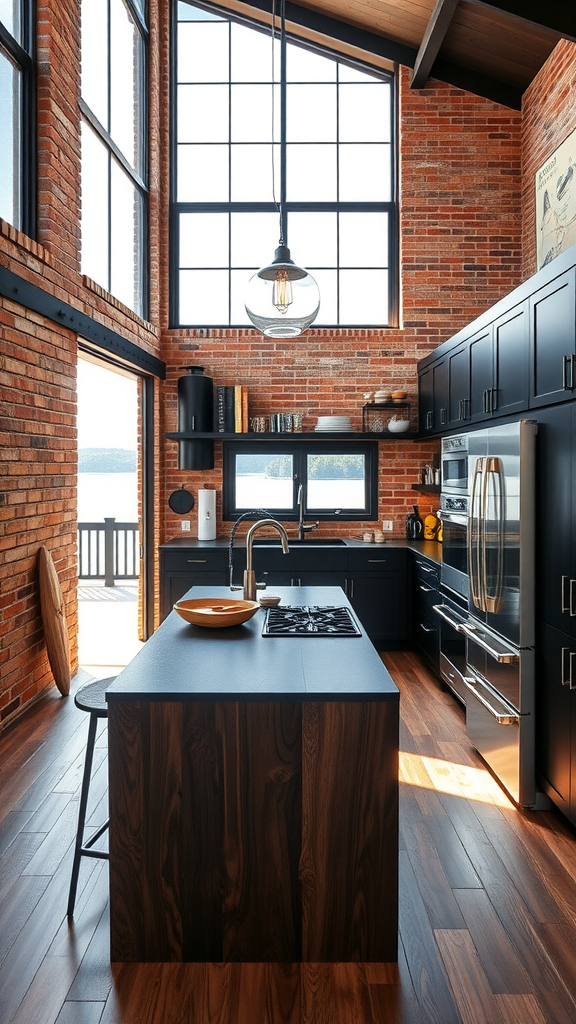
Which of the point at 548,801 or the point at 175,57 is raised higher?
the point at 175,57

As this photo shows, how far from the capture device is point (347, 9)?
570 centimetres

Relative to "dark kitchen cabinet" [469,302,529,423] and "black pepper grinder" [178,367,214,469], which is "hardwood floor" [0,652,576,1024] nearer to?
"dark kitchen cabinet" [469,302,529,423]

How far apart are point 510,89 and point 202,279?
300 cm

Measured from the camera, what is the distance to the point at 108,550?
28.1ft

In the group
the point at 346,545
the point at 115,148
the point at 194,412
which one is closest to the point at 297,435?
the point at 194,412

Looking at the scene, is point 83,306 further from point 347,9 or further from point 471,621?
point 347,9

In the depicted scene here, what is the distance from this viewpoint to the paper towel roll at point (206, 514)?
19.3ft

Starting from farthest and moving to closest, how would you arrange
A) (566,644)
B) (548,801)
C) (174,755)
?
(548,801) → (566,644) → (174,755)

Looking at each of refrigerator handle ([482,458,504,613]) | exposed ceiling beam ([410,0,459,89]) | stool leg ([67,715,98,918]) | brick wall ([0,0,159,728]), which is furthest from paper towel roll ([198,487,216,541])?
exposed ceiling beam ([410,0,459,89])

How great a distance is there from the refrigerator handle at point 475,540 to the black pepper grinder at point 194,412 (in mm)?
2945

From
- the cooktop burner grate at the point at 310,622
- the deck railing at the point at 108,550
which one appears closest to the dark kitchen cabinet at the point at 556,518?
the cooktop burner grate at the point at 310,622

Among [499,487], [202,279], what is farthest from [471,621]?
[202,279]

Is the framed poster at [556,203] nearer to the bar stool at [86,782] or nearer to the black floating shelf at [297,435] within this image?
the black floating shelf at [297,435]

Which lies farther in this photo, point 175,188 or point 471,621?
point 175,188
